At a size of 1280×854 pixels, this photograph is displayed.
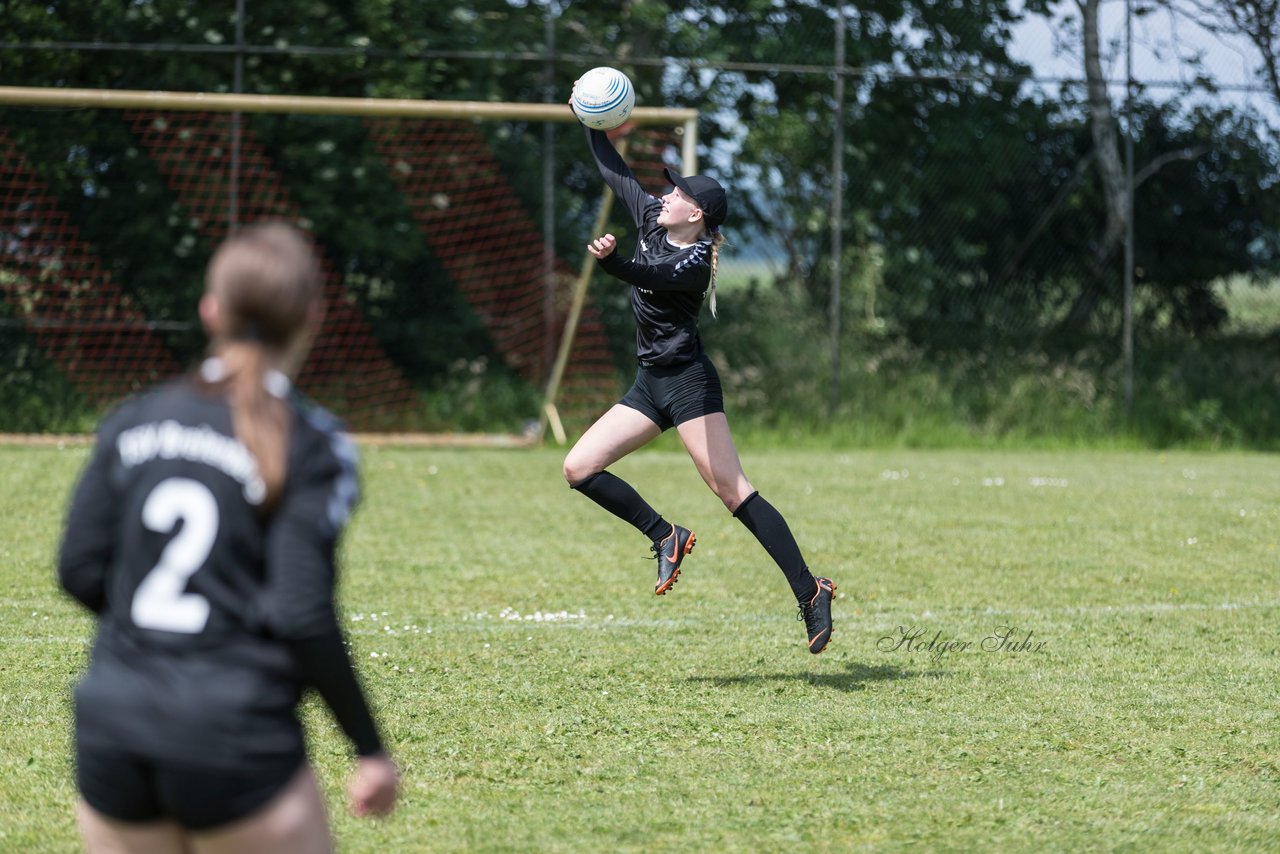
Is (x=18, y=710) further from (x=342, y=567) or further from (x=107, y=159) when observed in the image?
(x=107, y=159)

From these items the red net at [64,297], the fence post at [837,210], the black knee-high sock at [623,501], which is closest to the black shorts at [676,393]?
the black knee-high sock at [623,501]

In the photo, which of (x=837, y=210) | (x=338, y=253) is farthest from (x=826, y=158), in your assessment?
(x=338, y=253)

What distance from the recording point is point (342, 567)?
8.09 meters

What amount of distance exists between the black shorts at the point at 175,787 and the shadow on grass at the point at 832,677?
348cm

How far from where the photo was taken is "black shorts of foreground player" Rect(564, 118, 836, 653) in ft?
19.2

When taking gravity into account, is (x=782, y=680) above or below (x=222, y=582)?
below

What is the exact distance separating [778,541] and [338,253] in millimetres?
10709

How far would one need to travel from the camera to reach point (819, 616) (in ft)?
19.0

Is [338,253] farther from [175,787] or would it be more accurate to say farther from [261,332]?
[175,787]

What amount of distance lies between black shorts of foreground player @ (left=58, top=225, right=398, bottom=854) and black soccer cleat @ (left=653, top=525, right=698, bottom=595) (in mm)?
3725

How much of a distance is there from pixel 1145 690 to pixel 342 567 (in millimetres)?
4258

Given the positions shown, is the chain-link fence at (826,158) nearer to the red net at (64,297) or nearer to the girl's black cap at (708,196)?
the red net at (64,297)

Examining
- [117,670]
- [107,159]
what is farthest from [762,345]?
[117,670]

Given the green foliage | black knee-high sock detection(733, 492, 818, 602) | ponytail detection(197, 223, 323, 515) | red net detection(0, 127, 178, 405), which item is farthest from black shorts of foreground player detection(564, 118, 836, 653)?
red net detection(0, 127, 178, 405)
